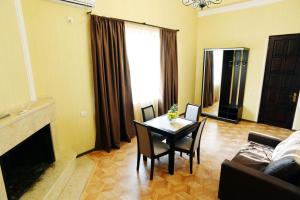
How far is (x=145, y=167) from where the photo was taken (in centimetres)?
301

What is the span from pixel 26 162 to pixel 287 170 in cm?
314

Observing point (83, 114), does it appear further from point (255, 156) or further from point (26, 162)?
point (255, 156)

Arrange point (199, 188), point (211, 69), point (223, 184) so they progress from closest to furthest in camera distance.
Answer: point (223, 184)
point (199, 188)
point (211, 69)

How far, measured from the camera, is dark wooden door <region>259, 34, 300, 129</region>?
167 inches

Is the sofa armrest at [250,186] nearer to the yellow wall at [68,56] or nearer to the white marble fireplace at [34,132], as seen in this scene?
the white marble fireplace at [34,132]

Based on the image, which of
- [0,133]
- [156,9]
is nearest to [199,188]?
[0,133]

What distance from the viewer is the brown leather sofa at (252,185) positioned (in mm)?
1699

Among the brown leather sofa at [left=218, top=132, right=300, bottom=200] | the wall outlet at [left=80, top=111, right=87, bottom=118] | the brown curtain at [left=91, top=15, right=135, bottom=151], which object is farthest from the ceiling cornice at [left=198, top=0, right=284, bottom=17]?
the wall outlet at [left=80, top=111, right=87, bottom=118]

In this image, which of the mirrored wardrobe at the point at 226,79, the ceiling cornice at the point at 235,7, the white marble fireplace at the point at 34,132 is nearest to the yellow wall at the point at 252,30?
the ceiling cornice at the point at 235,7

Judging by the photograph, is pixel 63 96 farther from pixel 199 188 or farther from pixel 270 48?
pixel 270 48

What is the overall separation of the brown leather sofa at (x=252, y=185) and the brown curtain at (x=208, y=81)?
326 centimetres

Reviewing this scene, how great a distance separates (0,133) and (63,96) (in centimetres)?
137

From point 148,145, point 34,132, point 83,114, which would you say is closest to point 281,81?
point 148,145

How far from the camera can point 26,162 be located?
2465 mm
